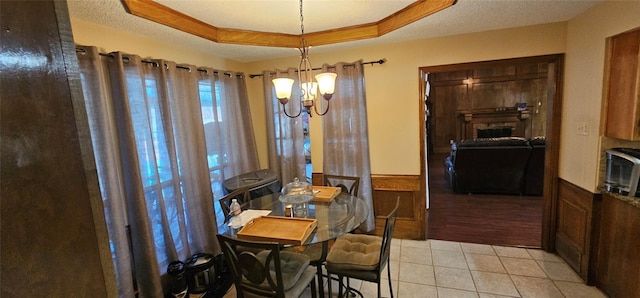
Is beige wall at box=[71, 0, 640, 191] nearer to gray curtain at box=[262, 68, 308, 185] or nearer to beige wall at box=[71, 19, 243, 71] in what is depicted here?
beige wall at box=[71, 19, 243, 71]

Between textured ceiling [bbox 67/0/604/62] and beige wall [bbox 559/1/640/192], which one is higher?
textured ceiling [bbox 67/0/604/62]

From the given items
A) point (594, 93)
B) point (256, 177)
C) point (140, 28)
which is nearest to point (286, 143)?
point (256, 177)

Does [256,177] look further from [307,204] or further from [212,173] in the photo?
[307,204]

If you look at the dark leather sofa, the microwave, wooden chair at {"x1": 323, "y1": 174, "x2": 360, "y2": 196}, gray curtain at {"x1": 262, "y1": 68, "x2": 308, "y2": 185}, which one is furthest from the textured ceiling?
the dark leather sofa

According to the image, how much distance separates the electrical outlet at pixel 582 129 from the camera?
2270 mm

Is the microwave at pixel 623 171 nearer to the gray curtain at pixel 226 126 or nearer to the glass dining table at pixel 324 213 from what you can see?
the glass dining table at pixel 324 213

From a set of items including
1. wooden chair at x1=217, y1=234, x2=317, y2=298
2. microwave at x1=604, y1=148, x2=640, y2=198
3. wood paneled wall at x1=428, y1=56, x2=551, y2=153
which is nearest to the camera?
wooden chair at x1=217, y1=234, x2=317, y2=298

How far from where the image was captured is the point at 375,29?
8.80 feet

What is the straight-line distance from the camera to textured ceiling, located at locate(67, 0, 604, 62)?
6.49 ft

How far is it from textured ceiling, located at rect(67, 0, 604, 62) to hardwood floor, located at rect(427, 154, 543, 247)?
2215 mm

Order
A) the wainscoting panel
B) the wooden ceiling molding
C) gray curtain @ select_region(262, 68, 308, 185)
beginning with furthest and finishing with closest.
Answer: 1. gray curtain @ select_region(262, 68, 308, 185)
2. the wainscoting panel
3. the wooden ceiling molding

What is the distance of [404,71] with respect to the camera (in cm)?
303

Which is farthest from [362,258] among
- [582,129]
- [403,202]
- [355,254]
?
[582,129]

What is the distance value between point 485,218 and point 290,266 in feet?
9.80
